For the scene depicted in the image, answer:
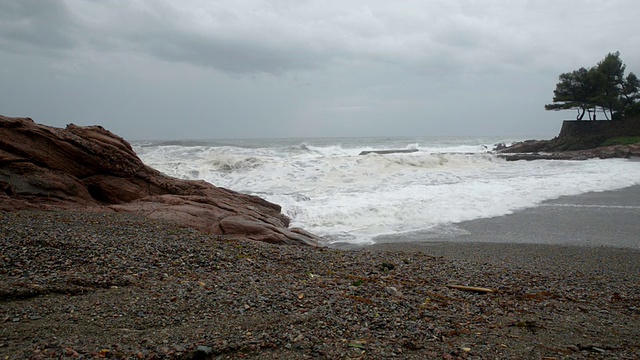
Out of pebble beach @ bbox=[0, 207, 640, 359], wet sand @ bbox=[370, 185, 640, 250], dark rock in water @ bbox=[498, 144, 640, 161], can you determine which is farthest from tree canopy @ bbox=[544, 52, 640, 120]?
pebble beach @ bbox=[0, 207, 640, 359]

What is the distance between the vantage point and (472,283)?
5547 millimetres

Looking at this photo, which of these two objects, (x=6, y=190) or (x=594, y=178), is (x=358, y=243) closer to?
(x=6, y=190)

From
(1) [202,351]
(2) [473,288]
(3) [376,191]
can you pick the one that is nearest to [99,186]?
(1) [202,351]

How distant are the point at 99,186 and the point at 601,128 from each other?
165ft

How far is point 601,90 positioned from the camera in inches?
1757

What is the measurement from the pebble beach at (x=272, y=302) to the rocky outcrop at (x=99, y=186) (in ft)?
4.04

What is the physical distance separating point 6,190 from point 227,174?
1378cm

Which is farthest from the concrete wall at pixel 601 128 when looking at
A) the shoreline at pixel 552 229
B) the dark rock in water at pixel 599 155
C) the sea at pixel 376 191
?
the shoreline at pixel 552 229

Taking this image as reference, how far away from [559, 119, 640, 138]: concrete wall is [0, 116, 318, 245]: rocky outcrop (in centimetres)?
4654

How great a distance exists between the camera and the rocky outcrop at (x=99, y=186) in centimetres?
799

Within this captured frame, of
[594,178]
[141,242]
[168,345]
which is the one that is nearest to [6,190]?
[141,242]

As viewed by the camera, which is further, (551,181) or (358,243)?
(551,181)

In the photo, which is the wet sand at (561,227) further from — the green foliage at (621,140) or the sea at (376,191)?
the green foliage at (621,140)

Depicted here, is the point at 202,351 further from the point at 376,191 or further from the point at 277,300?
the point at 376,191
